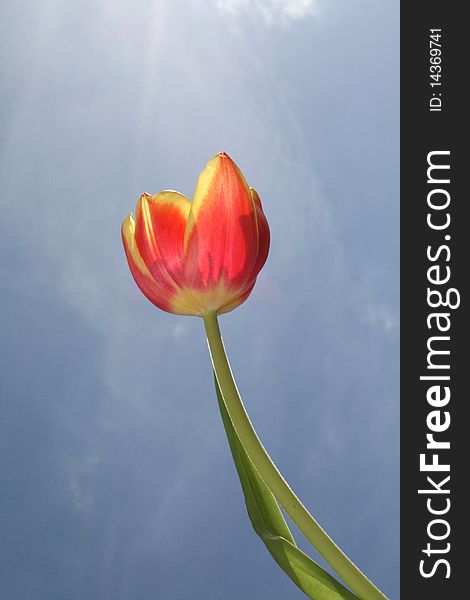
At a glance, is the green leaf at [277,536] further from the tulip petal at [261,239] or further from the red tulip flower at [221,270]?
the tulip petal at [261,239]

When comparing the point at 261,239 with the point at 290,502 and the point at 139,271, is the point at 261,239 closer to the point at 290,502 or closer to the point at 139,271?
the point at 139,271

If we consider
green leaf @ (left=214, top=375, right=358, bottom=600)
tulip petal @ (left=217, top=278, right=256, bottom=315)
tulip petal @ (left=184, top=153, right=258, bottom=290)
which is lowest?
green leaf @ (left=214, top=375, right=358, bottom=600)

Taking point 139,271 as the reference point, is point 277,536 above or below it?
below

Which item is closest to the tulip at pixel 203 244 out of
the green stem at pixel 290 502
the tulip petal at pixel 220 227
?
the tulip petal at pixel 220 227

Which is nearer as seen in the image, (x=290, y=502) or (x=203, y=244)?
(x=290, y=502)

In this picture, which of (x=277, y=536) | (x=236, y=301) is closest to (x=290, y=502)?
(x=277, y=536)

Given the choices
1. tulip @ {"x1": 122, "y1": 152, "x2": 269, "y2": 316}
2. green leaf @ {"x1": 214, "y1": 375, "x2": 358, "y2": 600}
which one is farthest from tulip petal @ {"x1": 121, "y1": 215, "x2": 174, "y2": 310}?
green leaf @ {"x1": 214, "y1": 375, "x2": 358, "y2": 600}

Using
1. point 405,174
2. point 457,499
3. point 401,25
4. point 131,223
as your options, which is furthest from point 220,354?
point 401,25

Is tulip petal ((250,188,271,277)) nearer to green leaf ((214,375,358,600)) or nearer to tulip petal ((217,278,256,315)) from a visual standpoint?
tulip petal ((217,278,256,315))
